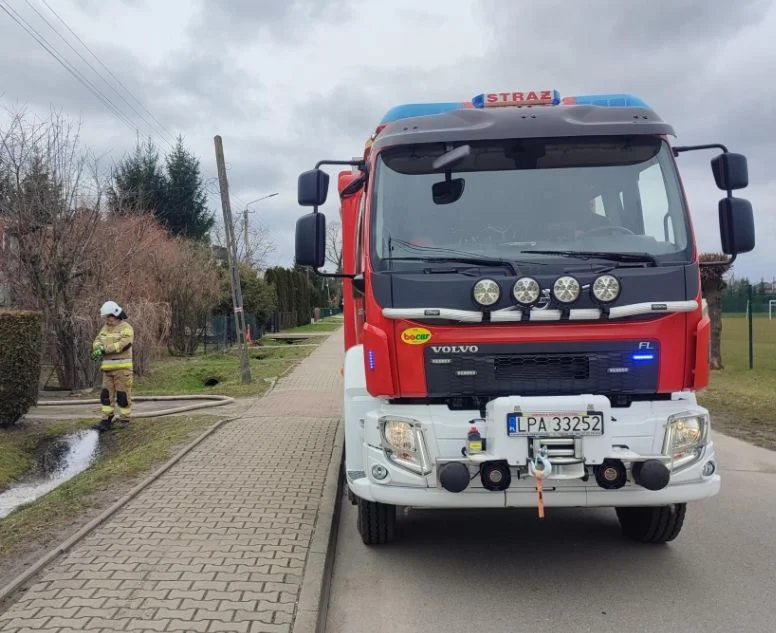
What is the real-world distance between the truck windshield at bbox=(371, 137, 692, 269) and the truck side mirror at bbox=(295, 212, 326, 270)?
1.59 ft

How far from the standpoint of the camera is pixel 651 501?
4156 mm

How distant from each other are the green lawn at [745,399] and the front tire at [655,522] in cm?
427

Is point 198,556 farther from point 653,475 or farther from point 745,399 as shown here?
point 745,399

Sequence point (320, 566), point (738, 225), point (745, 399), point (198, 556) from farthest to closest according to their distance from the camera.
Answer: point (745, 399) < point (738, 225) < point (198, 556) < point (320, 566)

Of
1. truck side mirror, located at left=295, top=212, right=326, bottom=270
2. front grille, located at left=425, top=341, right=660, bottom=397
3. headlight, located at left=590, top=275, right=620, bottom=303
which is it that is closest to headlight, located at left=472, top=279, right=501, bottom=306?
front grille, located at left=425, top=341, right=660, bottom=397

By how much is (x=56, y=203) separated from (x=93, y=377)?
3.17 metres

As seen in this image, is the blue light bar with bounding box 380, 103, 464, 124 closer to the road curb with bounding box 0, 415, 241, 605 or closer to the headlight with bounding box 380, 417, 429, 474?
the headlight with bounding box 380, 417, 429, 474

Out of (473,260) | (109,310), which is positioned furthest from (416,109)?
(109,310)

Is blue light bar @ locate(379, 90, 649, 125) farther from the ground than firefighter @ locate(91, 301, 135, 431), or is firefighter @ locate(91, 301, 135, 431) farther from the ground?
blue light bar @ locate(379, 90, 649, 125)

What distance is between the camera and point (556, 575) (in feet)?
14.9

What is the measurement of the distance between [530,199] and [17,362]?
7.27m

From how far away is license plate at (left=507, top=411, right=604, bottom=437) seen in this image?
3.96 m

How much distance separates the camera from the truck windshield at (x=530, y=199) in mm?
4383

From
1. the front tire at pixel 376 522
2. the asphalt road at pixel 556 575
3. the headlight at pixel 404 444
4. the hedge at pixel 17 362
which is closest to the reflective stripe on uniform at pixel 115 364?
the hedge at pixel 17 362
